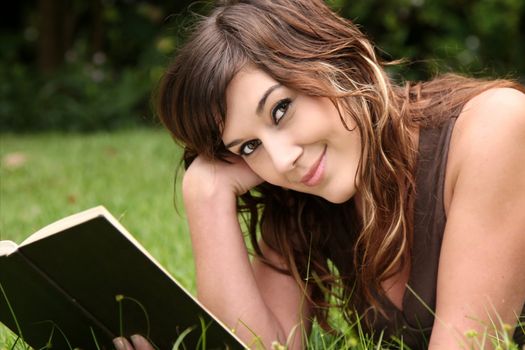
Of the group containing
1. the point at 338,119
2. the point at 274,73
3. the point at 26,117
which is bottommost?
the point at 338,119

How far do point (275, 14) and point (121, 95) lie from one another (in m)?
7.22

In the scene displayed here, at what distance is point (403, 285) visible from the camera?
7.97 ft

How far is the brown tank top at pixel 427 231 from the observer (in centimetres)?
229

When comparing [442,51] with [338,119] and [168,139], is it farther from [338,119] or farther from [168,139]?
[338,119]

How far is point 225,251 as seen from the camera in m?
2.42

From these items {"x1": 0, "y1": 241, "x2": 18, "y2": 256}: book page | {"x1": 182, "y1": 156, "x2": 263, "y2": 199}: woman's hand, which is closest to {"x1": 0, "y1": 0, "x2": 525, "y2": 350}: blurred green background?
{"x1": 182, "y1": 156, "x2": 263, "y2": 199}: woman's hand

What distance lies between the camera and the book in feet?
5.87

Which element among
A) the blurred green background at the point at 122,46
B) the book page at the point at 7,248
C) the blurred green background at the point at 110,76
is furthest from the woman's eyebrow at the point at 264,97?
the blurred green background at the point at 122,46

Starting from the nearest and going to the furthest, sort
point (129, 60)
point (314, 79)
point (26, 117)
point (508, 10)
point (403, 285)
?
1. point (314, 79)
2. point (403, 285)
3. point (508, 10)
4. point (26, 117)
5. point (129, 60)

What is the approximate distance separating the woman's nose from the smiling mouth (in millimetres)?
49

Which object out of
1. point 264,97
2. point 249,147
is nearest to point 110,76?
point 249,147

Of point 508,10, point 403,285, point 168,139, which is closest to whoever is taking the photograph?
point 403,285

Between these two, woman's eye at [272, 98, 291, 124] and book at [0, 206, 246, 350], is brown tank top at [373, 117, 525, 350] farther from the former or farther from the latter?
book at [0, 206, 246, 350]

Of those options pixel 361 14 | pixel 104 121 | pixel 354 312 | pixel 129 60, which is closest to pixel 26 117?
pixel 104 121
